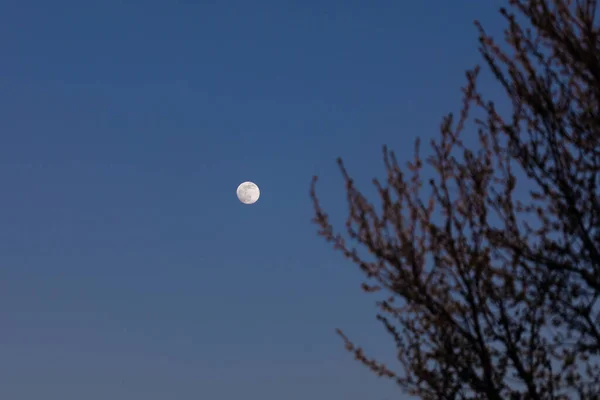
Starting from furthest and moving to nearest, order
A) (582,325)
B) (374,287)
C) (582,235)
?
(374,287) → (582,325) → (582,235)

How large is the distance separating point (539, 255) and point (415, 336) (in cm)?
185

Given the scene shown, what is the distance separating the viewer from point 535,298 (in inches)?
294

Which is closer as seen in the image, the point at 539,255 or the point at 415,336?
the point at 539,255

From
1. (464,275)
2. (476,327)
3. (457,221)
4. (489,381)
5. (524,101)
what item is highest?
(524,101)

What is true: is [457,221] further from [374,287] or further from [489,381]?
[489,381]

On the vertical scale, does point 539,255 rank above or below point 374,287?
below

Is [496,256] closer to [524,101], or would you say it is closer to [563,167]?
[563,167]

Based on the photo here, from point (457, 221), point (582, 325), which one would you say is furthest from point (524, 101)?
point (582, 325)

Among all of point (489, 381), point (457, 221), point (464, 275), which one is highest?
point (457, 221)

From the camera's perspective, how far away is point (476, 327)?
743 cm

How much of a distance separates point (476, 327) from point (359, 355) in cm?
159

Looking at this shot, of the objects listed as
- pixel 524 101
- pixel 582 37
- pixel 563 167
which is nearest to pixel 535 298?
pixel 563 167

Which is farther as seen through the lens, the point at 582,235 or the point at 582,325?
the point at 582,325

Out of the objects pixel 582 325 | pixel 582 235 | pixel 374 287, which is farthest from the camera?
pixel 374 287
